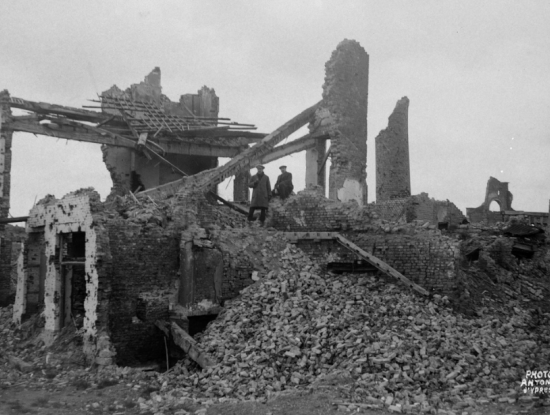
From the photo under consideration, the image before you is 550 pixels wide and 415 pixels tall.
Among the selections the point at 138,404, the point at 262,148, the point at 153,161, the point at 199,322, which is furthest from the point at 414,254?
the point at 153,161

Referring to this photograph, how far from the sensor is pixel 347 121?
17.2 metres

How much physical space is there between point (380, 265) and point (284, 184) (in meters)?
3.85

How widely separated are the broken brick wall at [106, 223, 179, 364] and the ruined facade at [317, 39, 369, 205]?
7.19 metres

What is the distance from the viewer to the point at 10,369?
9.95m

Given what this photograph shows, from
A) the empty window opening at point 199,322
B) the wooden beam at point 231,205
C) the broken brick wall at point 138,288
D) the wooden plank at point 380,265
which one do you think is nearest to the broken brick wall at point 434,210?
the wooden beam at point 231,205

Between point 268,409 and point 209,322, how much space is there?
147 inches

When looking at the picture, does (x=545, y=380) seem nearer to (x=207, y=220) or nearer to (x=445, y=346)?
(x=445, y=346)

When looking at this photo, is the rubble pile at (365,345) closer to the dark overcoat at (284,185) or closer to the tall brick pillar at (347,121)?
the dark overcoat at (284,185)

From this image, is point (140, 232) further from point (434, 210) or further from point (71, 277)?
point (434, 210)

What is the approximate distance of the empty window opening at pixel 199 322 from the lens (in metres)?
11.0

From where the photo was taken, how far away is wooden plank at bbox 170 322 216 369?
30.9 ft

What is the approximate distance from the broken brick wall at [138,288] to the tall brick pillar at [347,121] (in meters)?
7.23

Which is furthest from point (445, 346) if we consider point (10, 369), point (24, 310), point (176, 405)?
point (24, 310)

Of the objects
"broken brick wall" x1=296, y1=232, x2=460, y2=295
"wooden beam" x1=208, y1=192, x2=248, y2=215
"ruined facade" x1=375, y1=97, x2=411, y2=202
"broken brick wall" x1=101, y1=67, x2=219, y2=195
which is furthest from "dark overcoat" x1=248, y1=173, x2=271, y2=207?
"ruined facade" x1=375, y1=97, x2=411, y2=202
